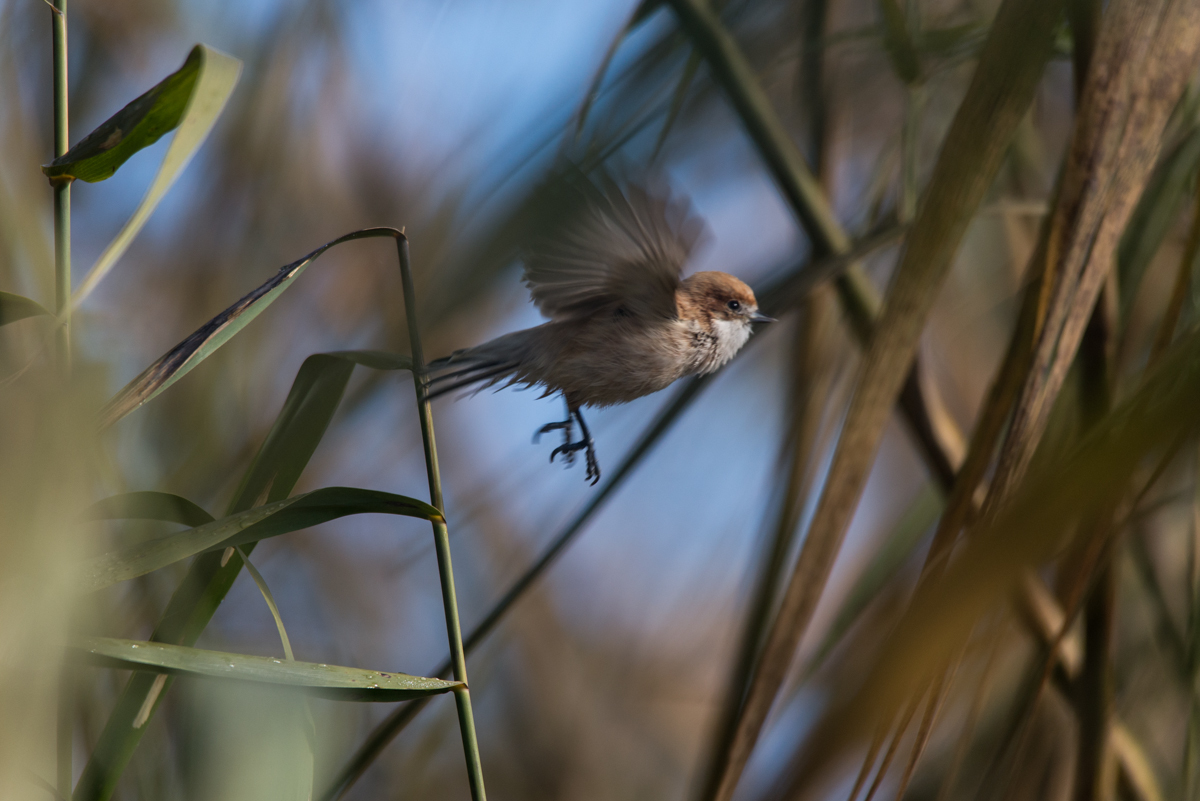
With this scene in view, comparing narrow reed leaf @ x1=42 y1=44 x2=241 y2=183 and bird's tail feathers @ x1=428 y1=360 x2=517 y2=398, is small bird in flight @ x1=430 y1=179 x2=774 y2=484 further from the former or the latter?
narrow reed leaf @ x1=42 y1=44 x2=241 y2=183

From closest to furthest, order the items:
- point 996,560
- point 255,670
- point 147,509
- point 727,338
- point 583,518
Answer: point 996,560, point 255,670, point 147,509, point 583,518, point 727,338

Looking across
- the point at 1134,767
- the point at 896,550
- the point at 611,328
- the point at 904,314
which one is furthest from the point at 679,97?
the point at 1134,767

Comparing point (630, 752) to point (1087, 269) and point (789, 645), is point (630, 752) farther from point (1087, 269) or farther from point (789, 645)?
point (1087, 269)

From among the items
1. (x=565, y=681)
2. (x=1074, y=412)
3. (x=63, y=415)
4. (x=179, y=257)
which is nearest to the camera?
(x=63, y=415)

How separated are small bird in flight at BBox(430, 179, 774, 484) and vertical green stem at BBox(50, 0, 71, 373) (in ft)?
1.31

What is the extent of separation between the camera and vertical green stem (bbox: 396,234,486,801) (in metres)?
0.64

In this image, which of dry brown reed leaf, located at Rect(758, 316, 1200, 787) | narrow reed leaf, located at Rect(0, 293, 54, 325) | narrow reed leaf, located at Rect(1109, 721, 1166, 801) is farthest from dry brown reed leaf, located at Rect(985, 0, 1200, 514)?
narrow reed leaf, located at Rect(0, 293, 54, 325)

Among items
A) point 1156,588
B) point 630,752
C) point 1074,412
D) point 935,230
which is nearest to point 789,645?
point 935,230

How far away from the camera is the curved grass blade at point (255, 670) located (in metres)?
0.53

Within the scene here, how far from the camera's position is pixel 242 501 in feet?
2.43

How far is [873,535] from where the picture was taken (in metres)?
2.16

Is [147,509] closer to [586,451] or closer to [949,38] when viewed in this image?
[586,451]

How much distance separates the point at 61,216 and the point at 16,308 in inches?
3.3

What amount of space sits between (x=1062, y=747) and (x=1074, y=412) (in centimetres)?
79
